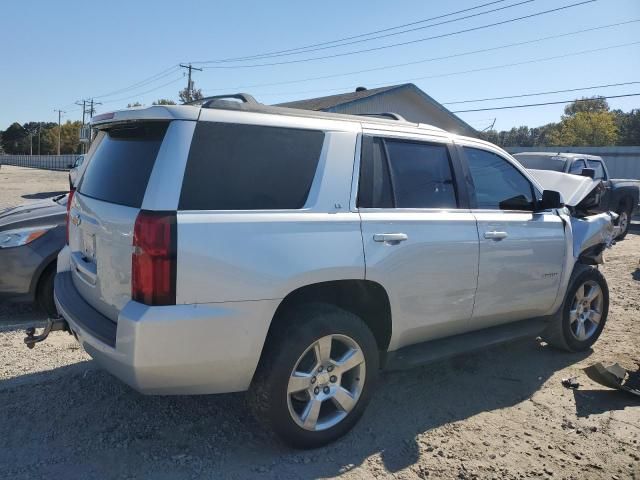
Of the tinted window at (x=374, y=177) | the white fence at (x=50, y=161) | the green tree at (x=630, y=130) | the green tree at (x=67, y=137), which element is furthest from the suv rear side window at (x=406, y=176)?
the green tree at (x=67, y=137)

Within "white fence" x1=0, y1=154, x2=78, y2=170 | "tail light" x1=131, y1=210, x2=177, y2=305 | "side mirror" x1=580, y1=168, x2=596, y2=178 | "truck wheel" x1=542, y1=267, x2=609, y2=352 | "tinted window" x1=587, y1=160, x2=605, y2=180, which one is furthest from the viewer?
"white fence" x1=0, y1=154, x2=78, y2=170

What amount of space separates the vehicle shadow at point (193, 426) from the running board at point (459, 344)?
41cm

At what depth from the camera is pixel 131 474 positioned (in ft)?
9.32

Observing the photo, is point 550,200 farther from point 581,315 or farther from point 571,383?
point 571,383

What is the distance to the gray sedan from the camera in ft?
16.3

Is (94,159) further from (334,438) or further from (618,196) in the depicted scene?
(618,196)

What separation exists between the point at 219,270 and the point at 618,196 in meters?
13.3

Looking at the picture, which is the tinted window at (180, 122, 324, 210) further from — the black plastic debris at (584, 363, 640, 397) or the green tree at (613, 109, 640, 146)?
the green tree at (613, 109, 640, 146)

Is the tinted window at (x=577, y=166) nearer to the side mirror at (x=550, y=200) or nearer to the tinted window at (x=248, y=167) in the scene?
the side mirror at (x=550, y=200)

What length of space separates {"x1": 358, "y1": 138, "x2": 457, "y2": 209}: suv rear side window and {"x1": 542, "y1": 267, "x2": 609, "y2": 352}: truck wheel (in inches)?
71.1

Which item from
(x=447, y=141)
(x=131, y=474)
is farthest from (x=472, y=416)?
(x=131, y=474)

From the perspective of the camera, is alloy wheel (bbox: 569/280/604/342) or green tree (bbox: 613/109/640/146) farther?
green tree (bbox: 613/109/640/146)

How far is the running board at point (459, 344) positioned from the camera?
11.5 ft

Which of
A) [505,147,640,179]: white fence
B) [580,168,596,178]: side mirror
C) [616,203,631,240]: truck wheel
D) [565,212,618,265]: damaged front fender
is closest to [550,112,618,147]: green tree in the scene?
[505,147,640,179]: white fence
